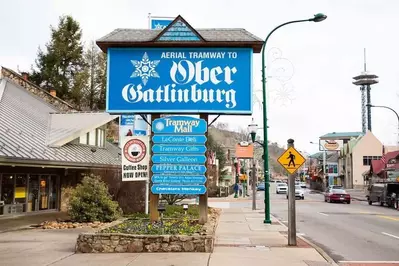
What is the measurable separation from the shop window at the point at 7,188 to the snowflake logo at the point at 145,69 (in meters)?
10.2

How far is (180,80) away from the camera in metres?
13.9

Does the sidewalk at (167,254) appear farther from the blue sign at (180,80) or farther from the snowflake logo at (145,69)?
the snowflake logo at (145,69)

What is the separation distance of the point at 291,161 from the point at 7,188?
45.8ft

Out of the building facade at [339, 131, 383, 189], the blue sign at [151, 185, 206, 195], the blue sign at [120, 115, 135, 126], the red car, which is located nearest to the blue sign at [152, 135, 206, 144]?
the blue sign at [151, 185, 206, 195]

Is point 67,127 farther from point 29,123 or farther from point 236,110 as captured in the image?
point 236,110

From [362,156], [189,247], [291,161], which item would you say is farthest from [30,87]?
[362,156]

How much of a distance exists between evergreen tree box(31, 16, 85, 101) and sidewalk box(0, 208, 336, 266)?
133 feet

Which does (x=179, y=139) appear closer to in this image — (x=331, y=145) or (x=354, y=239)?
(x=354, y=239)

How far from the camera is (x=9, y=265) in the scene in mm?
9617

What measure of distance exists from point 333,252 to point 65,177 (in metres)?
17.1

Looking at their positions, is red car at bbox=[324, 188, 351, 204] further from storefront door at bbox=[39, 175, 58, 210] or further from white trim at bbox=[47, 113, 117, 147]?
storefront door at bbox=[39, 175, 58, 210]

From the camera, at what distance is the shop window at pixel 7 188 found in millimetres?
20516

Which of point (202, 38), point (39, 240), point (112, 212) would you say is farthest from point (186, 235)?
point (112, 212)

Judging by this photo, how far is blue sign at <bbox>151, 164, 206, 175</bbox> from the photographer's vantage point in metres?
13.7
